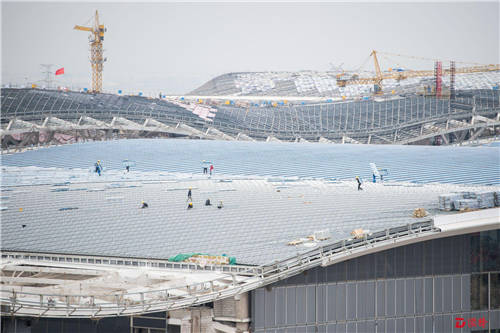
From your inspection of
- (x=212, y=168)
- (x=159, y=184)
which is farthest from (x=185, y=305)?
(x=212, y=168)

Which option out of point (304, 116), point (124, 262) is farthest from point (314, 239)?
point (304, 116)

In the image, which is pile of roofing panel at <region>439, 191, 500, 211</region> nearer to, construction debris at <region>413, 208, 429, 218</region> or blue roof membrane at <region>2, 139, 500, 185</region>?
construction debris at <region>413, 208, 429, 218</region>

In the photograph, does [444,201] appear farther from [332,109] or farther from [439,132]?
[332,109]

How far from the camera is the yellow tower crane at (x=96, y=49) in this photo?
17461 centimetres

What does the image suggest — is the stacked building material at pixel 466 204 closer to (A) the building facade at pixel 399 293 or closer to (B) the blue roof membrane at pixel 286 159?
(A) the building facade at pixel 399 293

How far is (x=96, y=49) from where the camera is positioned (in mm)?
176125

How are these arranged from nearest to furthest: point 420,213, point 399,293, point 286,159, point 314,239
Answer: point 314,239 < point 399,293 < point 420,213 < point 286,159

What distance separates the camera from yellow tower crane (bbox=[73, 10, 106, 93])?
573 feet

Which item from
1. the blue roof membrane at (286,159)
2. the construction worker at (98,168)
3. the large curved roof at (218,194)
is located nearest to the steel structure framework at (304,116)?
the blue roof membrane at (286,159)

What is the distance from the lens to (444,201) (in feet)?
162

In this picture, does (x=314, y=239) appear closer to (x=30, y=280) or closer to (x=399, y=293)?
(x=399, y=293)

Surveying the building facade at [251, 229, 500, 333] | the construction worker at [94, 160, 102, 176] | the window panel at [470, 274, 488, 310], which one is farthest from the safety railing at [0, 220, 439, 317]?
the construction worker at [94, 160, 102, 176]

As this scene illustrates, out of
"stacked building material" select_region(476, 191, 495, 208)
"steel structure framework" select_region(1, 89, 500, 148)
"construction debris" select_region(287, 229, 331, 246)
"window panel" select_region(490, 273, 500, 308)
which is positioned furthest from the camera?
"steel structure framework" select_region(1, 89, 500, 148)

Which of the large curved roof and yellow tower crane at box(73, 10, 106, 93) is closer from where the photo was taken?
the large curved roof
